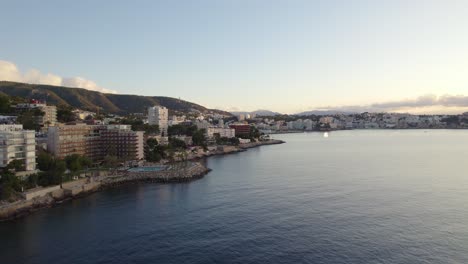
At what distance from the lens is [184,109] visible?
106 m

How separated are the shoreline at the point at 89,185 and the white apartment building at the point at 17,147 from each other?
2497 millimetres

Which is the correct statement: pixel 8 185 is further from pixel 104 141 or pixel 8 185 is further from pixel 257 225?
pixel 104 141

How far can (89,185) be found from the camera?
18812 millimetres

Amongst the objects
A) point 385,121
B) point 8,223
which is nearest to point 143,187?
point 8,223

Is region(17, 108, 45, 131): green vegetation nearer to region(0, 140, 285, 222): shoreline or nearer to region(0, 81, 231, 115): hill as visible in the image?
region(0, 140, 285, 222): shoreline

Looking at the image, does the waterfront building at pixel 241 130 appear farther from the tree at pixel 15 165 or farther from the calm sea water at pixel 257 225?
the tree at pixel 15 165

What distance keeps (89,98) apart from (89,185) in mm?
71032

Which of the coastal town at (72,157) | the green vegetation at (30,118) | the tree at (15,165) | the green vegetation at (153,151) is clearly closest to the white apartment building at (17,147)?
the coastal town at (72,157)

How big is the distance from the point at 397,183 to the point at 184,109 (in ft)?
295

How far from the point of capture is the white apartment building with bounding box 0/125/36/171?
58.0 ft

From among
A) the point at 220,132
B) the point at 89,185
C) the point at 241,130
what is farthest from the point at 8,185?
the point at 241,130

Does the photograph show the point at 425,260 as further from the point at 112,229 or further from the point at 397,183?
the point at 397,183

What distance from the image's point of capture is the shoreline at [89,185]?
45.8ft

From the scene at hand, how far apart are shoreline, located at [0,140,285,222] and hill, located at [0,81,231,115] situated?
162 feet
